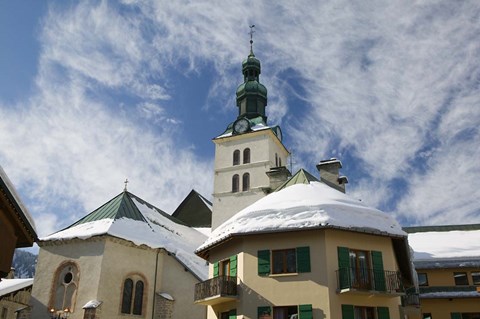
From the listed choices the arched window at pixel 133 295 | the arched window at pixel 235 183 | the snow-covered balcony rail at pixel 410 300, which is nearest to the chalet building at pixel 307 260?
the snow-covered balcony rail at pixel 410 300

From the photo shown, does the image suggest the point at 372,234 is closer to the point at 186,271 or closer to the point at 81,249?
the point at 186,271

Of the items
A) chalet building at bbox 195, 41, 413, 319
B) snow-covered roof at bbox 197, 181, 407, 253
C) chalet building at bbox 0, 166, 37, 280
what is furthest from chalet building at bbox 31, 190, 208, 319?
chalet building at bbox 0, 166, 37, 280

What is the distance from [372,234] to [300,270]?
3642 millimetres

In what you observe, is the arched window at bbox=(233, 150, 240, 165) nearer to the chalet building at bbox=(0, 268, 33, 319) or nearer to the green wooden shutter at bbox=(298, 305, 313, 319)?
the chalet building at bbox=(0, 268, 33, 319)

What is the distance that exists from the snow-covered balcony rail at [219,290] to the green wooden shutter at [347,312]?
437cm

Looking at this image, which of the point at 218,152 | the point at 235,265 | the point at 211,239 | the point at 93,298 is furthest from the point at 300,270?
the point at 218,152

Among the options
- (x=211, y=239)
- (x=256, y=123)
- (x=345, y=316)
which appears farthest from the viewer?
(x=256, y=123)

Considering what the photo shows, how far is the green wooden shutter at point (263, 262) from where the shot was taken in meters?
19.4

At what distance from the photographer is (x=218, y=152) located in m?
48.9

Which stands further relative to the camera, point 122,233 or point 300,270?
point 122,233

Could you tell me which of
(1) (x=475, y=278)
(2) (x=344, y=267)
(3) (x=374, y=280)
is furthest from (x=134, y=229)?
(1) (x=475, y=278)

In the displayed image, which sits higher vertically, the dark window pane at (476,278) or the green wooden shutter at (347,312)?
the dark window pane at (476,278)

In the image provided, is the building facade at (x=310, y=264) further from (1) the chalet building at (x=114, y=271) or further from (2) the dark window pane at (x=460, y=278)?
(2) the dark window pane at (x=460, y=278)

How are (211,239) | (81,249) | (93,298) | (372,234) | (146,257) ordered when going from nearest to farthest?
(372,234) < (211,239) < (93,298) < (81,249) < (146,257)
